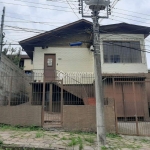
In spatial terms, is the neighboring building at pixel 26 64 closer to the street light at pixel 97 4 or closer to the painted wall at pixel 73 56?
the painted wall at pixel 73 56

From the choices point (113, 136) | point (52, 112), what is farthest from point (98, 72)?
point (52, 112)

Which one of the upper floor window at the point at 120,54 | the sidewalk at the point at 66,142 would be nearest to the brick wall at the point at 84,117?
the sidewalk at the point at 66,142

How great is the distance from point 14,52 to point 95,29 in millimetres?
16878

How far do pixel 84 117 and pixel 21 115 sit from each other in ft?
9.78

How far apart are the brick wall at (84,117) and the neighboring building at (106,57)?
Result: 3090 millimetres

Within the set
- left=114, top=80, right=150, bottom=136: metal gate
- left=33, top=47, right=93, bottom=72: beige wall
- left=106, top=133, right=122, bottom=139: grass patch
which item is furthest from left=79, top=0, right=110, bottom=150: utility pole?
left=33, top=47, right=93, bottom=72: beige wall

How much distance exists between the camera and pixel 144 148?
5793 mm

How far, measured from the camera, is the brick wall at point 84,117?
25.4ft

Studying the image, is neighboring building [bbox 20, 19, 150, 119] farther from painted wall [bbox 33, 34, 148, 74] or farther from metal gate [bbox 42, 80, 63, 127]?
metal gate [bbox 42, 80, 63, 127]

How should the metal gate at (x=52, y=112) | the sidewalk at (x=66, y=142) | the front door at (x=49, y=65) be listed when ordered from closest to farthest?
the sidewalk at (x=66, y=142)
the metal gate at (x=52, y=112)
the front door at (x=49, y=65)

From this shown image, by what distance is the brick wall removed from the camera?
7730mm

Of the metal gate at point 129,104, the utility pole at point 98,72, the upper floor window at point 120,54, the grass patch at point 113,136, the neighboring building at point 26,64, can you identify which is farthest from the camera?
Answer: the neighboring building at point 26,64

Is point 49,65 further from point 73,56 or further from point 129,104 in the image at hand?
point 129,104

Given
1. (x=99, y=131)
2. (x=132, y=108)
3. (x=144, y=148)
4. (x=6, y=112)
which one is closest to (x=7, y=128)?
(x=6, y=112)
